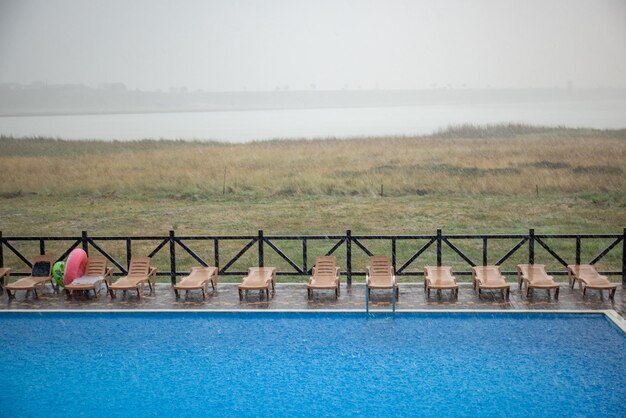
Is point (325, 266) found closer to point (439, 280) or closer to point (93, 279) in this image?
A: point (439, 280)

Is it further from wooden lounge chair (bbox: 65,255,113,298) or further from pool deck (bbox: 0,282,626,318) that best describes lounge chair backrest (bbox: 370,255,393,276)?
wooden lounge chair (bbox: 65,255,113,298)

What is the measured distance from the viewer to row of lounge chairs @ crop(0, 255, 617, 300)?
1389 centimetres

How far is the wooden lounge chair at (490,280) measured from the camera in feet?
45.1

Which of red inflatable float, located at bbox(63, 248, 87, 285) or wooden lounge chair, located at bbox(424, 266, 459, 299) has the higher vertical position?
red inflatable float, located at bbox(63, 248, 87, 285)

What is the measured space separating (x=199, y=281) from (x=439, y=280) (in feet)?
16.4

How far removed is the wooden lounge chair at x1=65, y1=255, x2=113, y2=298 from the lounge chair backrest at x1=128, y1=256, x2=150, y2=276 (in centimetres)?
50

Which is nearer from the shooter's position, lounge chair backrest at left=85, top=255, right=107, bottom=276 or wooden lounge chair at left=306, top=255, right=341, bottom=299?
wooden lounge chair at left=306, top=255, right=341, bottom=299

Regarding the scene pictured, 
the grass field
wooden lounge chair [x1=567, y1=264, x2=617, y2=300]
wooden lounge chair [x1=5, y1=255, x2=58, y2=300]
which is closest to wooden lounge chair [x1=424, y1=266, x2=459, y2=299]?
wooden lounge chair [x1=567, y1=264, x2=617, y2=300]

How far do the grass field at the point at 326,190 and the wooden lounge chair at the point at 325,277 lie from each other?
8.09 metres

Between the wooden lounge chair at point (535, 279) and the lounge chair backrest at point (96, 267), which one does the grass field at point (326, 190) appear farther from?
the lounge chair backrest at point (96, 267)

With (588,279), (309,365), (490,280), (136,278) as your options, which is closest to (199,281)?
(136,278)

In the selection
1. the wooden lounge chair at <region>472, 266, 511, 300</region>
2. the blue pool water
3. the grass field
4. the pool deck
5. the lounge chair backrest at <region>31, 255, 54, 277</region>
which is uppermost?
the grass field

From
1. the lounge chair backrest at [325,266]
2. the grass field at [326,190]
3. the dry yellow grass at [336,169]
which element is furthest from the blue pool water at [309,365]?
the dry yellow grass at [336,169]

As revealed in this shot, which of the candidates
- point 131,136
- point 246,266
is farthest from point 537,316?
point 131,136
